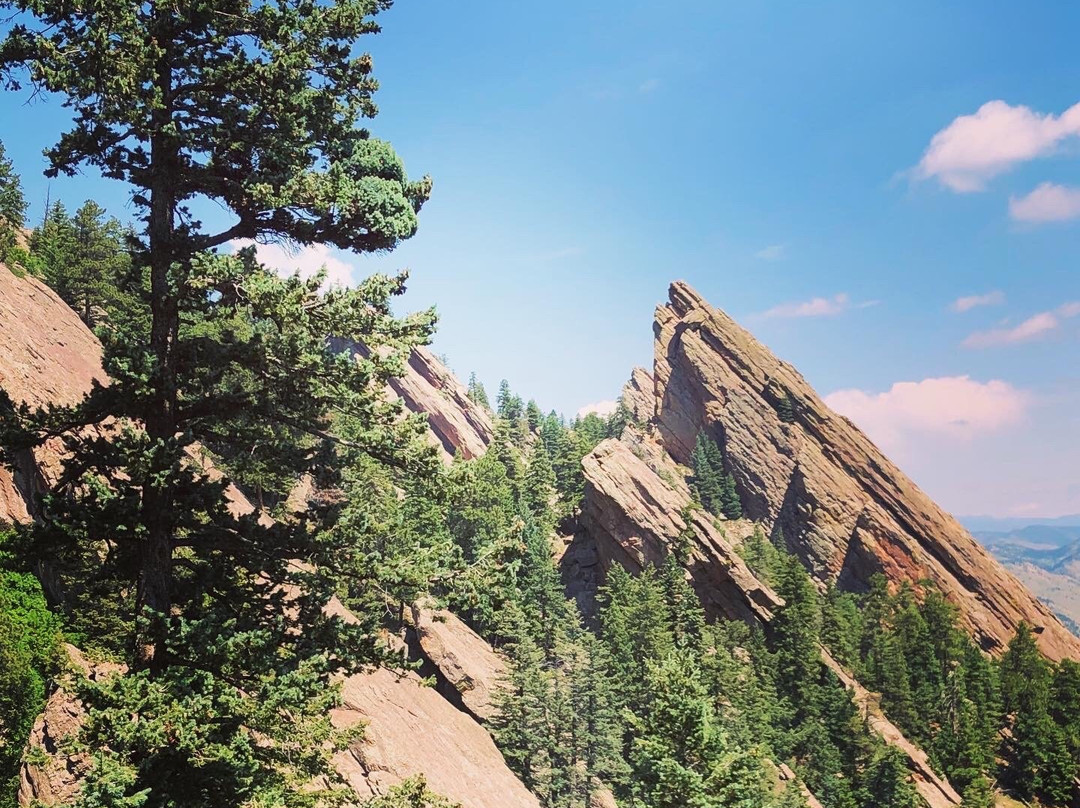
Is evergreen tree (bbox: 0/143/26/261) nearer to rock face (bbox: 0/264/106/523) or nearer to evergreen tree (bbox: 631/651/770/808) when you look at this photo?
rock face (bbox: 0/264/106/523)

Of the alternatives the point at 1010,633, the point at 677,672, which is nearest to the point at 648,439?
the point at 1010,633

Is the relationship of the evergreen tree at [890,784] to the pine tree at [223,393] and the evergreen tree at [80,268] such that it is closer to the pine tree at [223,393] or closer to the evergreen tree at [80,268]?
the pine tree at [223,393]

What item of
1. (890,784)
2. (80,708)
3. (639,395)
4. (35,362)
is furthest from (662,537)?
(639,395)

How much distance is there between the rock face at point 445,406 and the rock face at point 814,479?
3214 cm

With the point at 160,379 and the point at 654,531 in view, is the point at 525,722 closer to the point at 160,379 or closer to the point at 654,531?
the point at 160,379

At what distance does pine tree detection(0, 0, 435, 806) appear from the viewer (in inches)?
269

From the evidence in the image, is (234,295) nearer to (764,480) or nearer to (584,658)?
(584,658)

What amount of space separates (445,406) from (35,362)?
84973 millimetres

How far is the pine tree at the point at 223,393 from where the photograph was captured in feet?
22.4

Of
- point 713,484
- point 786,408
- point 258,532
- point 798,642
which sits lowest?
point 798,642

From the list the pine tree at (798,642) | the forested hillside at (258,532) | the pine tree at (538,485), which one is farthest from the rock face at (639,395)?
the forested hillside at (258,532)

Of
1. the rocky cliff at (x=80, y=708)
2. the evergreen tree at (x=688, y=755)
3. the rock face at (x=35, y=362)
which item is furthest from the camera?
the evergreen tree at (x=688, y=755)

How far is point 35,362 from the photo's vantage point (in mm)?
17984

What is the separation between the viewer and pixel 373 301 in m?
7.79
